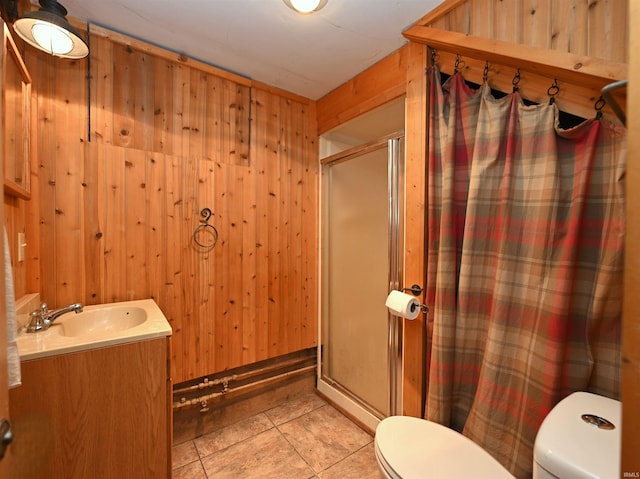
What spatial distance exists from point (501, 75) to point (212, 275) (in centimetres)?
202

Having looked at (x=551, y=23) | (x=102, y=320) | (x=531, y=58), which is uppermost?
(x=551, y=23)

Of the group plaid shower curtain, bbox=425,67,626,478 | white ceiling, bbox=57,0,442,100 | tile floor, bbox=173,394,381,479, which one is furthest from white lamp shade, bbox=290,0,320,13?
tile floor, bbox=173,394,381,479

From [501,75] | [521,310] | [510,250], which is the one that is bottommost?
[521,310]

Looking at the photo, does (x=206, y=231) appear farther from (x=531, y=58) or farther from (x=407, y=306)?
(x=531, y=58)

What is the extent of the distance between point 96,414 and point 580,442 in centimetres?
170

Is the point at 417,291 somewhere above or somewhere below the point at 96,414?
above

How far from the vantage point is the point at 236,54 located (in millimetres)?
1799

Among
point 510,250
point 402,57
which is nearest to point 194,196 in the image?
point 402,57

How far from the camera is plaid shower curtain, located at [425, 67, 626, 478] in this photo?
1.01 meters

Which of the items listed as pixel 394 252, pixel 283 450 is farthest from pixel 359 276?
pixel 283 450

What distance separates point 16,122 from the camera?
1.19 metres

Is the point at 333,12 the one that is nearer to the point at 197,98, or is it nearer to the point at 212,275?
the point at 197,98

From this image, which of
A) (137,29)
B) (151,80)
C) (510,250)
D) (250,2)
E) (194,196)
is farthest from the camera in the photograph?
(194,196)

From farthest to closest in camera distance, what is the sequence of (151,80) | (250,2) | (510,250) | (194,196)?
1. (194,196)
2. (151,80)
3. (250,2)
4. (510,250)
